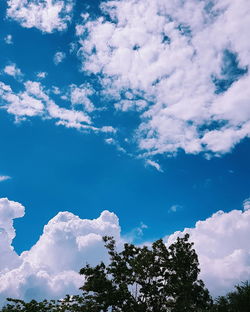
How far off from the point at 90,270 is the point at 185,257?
12.6m

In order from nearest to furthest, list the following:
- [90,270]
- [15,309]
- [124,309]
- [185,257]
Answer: [15,309], [124,309], [90,270], [185,257]

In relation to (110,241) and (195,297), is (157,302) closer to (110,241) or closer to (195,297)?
(195,297)

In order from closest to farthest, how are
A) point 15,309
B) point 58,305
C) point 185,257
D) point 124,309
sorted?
point 15,309 → point 58,305 → point 124,309 → point 185,257

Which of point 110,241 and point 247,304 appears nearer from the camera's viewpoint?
point 247,304

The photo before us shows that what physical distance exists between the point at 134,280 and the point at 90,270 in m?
5.57

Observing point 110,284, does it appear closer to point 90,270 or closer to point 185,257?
point 90,270

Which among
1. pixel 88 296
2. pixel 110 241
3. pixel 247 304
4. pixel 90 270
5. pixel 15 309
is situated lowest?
pixel 247 304

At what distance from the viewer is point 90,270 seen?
127ft

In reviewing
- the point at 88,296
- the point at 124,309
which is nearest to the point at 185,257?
A: the point at 124,309

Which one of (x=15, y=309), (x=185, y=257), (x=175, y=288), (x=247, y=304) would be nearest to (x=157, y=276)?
(x=175, y=288)

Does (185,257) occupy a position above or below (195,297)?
above

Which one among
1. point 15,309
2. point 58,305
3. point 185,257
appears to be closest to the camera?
point 15,309

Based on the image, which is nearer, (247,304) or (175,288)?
(247,304)

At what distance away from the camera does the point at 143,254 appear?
39531mm
